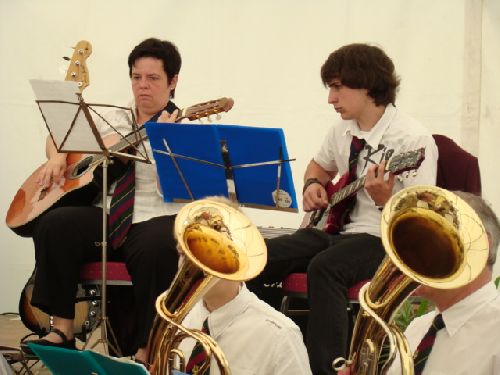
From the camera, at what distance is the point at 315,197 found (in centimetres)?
377

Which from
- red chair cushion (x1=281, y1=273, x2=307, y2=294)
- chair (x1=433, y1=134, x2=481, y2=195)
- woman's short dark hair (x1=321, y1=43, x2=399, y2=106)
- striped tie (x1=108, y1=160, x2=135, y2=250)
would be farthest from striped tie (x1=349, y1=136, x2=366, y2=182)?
striped tie (x1=108, y1=160, x2=135, y2=250)

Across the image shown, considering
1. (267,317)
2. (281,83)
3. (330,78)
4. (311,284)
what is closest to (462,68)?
(281,83)

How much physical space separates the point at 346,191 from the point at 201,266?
4.53ft

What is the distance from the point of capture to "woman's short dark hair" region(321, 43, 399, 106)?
362cm

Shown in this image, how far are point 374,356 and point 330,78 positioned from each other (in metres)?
1.79

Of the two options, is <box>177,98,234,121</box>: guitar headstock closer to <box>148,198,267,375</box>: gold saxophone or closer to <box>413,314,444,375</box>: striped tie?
<box>148,198,267,375</box>: gold saxophone

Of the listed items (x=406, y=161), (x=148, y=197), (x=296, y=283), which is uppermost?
(x=406, y=161)

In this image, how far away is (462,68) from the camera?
484 cm

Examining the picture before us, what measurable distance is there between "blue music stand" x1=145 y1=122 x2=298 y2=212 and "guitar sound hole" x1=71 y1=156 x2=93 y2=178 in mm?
569

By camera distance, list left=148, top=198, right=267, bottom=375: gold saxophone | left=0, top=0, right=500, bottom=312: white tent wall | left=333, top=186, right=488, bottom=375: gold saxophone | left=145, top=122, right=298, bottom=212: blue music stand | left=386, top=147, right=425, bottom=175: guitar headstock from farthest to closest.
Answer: left=0, top=0, right=500, bottom=312: white tent wall < left=145, top=122, right=298, bottom=212: blue music stand < left=386, top=147, right=425, bottom=175: guitar headstock < left=148, top=198, right=267, bottom=375: gold saxophone < left=333, top=186, right=488, bottom=375: gold saxophone

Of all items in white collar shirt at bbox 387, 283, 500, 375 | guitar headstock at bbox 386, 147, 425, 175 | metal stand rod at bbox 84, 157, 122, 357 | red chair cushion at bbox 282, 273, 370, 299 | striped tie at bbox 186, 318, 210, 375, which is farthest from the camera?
metal stand rod at bbox 84, 157, 122, 357

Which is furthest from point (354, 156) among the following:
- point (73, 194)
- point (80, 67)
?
point (80, 67)

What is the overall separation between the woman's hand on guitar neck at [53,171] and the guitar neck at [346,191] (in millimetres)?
1192

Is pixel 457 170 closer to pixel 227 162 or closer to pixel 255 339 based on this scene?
pixel 227 162
